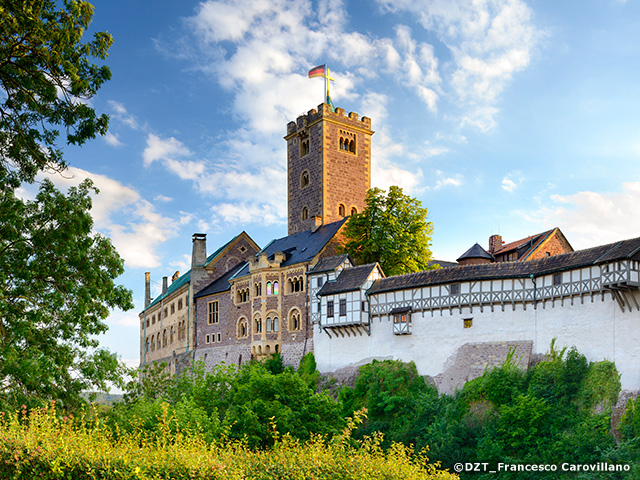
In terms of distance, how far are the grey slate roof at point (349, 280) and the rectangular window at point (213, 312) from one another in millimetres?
12739

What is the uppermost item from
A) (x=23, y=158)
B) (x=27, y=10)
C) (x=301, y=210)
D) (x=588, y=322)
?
(x=301, y=210)

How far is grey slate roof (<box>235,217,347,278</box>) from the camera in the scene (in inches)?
1736

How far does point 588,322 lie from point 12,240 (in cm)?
2303

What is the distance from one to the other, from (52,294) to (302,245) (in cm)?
2831

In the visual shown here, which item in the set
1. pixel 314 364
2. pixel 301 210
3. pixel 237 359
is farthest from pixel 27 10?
pixel 301 210

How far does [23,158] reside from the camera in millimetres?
17203

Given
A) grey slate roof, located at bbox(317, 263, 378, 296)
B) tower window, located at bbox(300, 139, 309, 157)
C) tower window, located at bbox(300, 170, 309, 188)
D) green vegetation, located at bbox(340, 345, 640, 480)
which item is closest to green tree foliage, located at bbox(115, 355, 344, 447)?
green vegetation, located at bbox(340, 345, 640, 480)

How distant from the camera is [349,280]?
39.6 metres

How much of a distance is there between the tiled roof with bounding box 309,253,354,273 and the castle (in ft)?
0.30

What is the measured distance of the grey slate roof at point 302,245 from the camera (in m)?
44.1

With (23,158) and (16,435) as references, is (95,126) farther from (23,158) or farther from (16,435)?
(16,435)

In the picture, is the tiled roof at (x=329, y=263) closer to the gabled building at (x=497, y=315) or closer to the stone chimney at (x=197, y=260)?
the gabled building at (x=497, y=315)

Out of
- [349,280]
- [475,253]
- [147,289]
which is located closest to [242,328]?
[349,280]

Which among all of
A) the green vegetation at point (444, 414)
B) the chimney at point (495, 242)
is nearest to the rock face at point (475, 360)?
the green vegetation at point (444, 414)
